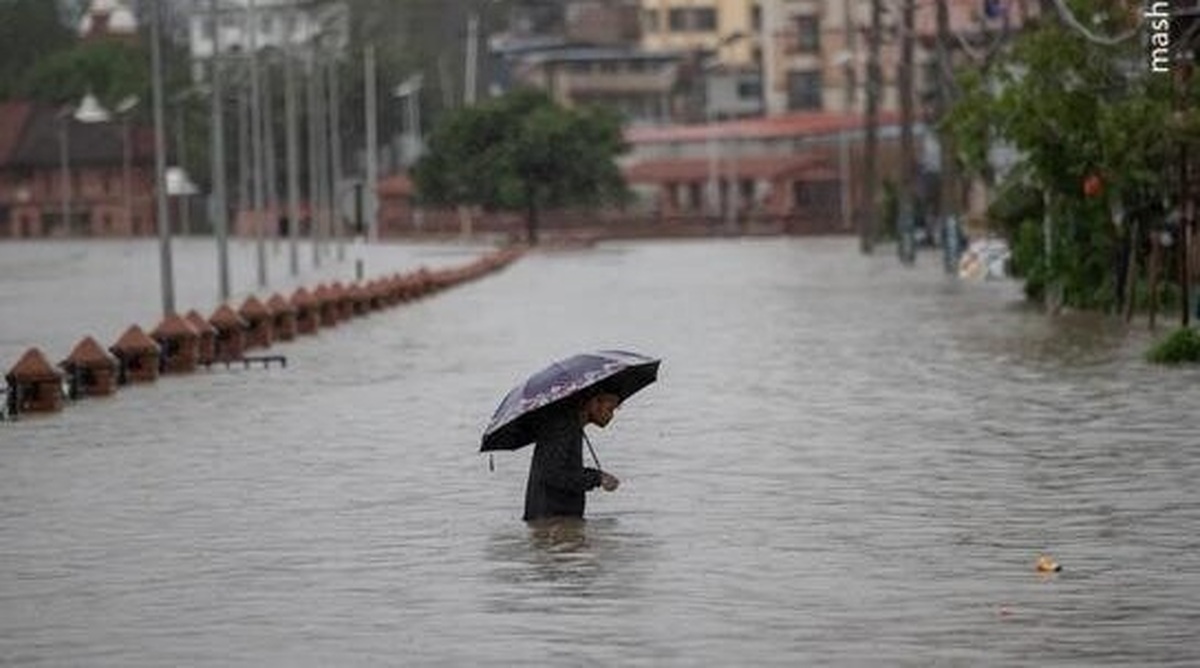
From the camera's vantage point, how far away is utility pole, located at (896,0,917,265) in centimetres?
9738

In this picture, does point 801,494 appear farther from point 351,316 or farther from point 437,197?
point 437,197

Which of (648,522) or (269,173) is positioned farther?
(269,173)

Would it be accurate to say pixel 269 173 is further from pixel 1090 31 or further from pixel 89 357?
pixel 89 357

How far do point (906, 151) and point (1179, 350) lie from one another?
69.7m

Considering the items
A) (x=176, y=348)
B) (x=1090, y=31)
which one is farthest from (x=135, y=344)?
(x=1090, y=31)

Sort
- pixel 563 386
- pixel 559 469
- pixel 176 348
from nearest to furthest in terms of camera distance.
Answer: pixel 563 386, pixel 559 469, pixel 176 348

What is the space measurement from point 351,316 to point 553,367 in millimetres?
39310

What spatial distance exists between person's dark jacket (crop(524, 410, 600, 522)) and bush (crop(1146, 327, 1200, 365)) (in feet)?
57.9

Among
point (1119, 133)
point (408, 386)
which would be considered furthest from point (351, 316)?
point (408, 386)

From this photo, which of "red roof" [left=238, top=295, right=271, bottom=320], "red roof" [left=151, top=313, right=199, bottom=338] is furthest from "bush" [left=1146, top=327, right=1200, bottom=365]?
"red roof" [left=238, top=295, right=271, bottom=320]

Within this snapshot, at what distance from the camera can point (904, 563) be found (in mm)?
18625

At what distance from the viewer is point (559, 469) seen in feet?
68.4

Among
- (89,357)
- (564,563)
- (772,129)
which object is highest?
(564,563)

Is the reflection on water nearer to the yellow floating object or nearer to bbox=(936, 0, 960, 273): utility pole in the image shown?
the yellow floating object
